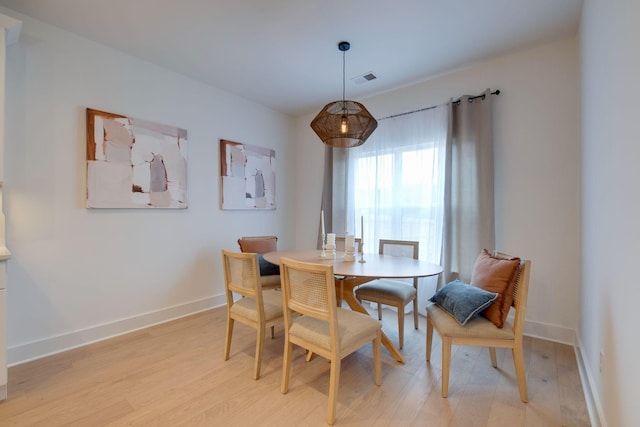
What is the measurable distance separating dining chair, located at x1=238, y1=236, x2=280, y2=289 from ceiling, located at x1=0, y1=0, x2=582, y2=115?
6.18ft

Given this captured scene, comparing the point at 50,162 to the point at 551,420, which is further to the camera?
the point at 50,162

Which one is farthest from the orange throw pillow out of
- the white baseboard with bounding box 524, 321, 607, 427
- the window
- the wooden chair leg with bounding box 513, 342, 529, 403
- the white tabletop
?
the window

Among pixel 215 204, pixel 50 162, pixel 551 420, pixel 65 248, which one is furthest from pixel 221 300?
pixel 551 420

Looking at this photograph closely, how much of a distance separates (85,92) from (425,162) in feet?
11.2

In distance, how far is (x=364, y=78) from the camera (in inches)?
128

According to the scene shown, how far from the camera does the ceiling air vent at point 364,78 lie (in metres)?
3.16

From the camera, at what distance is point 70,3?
2.10 metres

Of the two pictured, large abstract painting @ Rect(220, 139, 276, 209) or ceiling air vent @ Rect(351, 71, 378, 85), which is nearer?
ceiling air vent @ Rect(351, 71, 378, 85)

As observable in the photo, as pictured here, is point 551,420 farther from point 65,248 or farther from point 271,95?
point 271,95

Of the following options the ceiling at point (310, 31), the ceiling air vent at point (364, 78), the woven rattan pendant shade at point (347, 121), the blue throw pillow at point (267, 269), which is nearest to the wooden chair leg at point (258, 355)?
the blue throw pillow at point (267, 269)

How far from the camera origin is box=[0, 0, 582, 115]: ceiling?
212cm

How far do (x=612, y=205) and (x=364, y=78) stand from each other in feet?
8.42

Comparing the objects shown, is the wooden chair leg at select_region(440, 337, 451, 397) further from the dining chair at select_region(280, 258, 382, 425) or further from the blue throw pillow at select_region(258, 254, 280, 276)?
the blue throw pillow at select_region(258, 254, 280, 276)

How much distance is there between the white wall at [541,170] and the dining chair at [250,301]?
234 cm
